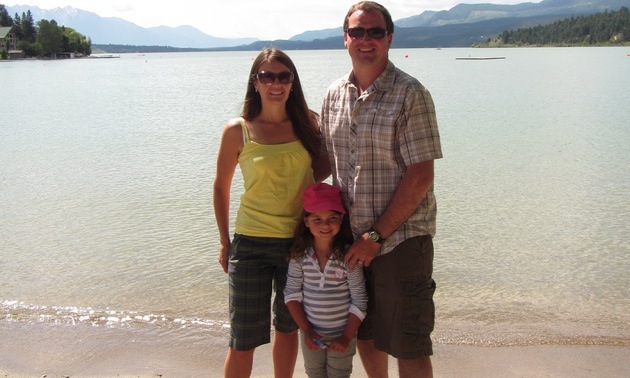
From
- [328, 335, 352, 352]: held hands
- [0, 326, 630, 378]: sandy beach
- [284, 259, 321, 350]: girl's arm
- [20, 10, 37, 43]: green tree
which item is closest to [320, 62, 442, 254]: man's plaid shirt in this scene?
[284, 259, 321, 350]: girl's arm

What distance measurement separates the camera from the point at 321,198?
2.92m

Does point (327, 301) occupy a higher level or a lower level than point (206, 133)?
higher

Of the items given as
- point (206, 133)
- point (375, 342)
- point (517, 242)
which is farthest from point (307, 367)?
point (206, 133)

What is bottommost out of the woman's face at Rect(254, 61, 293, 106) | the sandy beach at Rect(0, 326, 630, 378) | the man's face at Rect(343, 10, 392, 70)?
the sandy beach at Rect(0, 326, 630, 378)

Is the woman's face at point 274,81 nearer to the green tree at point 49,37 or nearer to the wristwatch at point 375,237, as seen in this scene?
the wristwatch at point 375,237

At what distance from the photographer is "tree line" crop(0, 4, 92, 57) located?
113125 millimetres

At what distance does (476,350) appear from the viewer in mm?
4586

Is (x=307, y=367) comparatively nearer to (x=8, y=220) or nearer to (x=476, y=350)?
(x=476, y=350)

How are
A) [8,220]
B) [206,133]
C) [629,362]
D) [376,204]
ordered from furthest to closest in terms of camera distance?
[206,133]
[8,220]
[629,362]
[376,204]

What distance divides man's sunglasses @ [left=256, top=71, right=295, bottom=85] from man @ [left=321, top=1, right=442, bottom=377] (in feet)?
0.76

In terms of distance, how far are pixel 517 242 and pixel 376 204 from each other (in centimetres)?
521

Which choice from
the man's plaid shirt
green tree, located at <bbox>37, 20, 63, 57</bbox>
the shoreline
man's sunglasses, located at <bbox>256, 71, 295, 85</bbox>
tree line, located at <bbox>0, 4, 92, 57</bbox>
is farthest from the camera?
tree line, located at <bbox>0, 4, 92, 57</bbox>

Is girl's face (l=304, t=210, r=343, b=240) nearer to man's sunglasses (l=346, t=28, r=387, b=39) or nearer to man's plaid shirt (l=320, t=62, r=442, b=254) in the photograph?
man's plaid shirt (l=320, t=62, r=442, b=254)

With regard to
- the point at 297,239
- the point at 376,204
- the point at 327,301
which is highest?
the point at 376,204
